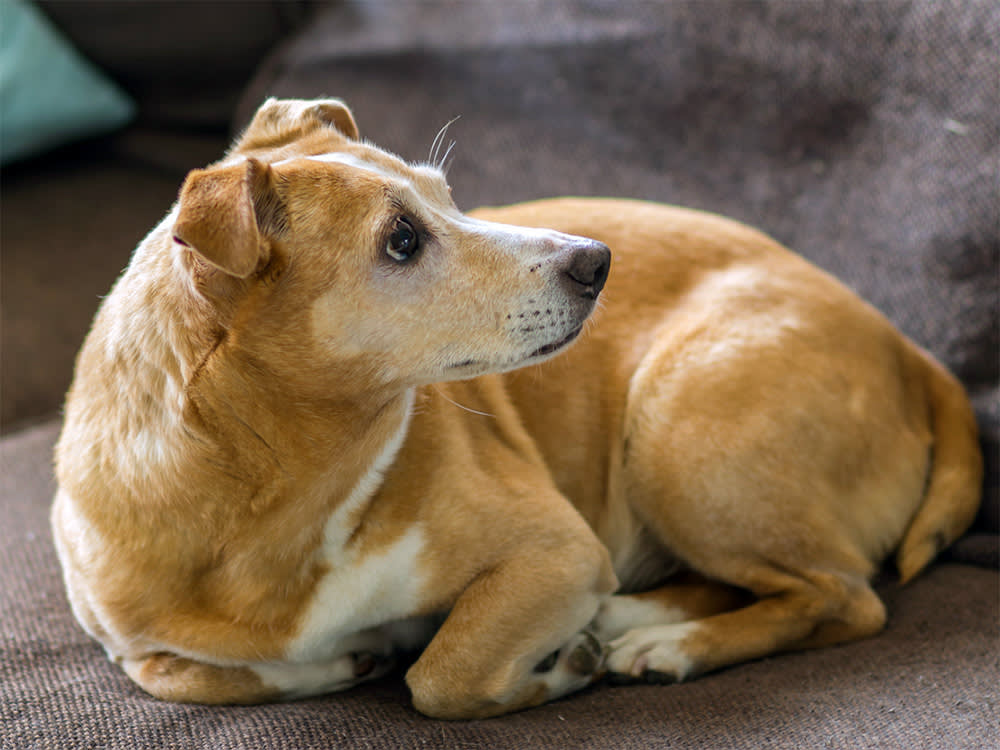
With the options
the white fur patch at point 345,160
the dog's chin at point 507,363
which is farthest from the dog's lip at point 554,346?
the white fur patch at point 345,160

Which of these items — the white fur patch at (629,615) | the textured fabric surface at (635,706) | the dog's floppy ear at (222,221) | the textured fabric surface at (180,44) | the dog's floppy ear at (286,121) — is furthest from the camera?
the textured fabric surface at (180,44)

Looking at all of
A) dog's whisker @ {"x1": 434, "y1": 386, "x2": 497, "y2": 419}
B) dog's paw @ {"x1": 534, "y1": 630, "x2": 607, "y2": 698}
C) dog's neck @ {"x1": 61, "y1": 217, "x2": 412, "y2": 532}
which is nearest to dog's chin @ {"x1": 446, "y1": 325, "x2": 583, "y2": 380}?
dog's neck @ {"x1": 61, "y1": 217, "x2": 412, "y2": 532}

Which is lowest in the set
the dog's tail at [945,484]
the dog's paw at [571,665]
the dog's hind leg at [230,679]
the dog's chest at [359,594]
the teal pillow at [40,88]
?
the dog's hind leg at [230,679]

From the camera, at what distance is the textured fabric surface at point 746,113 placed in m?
2.15

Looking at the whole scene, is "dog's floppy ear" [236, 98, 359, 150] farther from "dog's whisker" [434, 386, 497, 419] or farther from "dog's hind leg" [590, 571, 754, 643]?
"dog's hind leg" [590, 571, 754, 643]

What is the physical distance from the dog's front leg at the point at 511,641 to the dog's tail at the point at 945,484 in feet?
2.32

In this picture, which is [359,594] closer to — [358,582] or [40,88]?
[358,582]

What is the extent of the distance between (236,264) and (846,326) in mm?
1233

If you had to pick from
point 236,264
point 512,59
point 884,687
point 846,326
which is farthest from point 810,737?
point 512,59

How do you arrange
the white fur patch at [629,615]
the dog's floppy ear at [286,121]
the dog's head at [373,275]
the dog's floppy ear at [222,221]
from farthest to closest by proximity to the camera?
the white fur patch at [629,615]
the dog's floppy ear at [286,121]
the dog's head at [373,275]
the dog's floppy ear at [222,221]

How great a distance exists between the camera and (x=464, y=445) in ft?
5.56

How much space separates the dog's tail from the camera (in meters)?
1.89

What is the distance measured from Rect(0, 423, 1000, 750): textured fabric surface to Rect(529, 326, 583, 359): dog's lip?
0.62 metres

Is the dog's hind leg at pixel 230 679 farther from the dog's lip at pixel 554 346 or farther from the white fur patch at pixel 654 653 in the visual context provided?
the dog's lip at pixel 554 346
